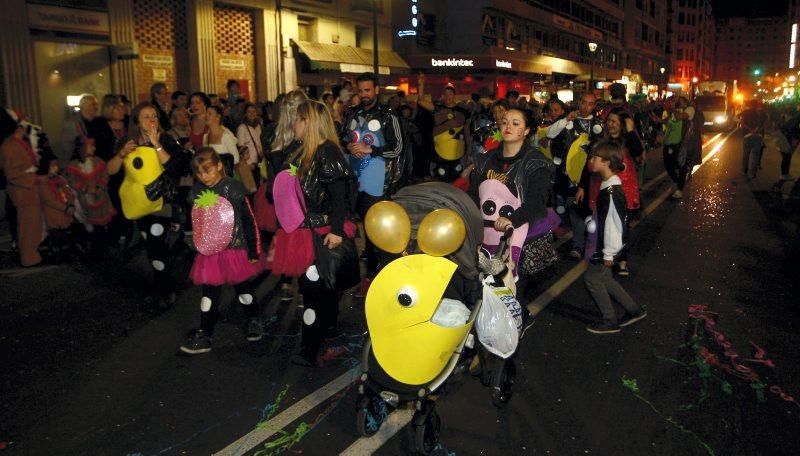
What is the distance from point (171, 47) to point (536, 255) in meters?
17.2

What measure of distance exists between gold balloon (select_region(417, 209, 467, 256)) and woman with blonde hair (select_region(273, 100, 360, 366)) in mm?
1332

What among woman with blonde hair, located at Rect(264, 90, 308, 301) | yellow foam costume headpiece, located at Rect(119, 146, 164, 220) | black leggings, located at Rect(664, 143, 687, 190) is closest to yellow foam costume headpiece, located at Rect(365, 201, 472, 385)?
woman with blonde hair, located at Rect(264, 90, 308, 301)

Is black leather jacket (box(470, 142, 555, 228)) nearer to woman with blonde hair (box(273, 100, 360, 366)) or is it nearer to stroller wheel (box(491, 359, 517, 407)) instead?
stroller wheel (box(491, 359, 517, 407))

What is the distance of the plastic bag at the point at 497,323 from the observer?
12.3 feet

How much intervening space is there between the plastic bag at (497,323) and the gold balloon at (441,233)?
1.34 ft

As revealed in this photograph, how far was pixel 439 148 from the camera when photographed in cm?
1212

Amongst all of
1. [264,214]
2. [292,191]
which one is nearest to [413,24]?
[264,214]

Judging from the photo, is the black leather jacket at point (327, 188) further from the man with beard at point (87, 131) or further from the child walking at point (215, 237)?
the man with beard at point (87, 131)

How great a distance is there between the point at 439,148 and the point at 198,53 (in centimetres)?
1077

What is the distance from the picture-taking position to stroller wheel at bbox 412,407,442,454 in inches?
142

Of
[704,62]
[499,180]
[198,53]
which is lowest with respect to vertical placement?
[499,180]

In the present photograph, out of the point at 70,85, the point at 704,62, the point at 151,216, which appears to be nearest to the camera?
the point at 151,216

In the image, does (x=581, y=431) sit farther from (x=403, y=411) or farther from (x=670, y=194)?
(x=670, y=194)

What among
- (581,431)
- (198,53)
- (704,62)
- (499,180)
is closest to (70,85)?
(198,53)
